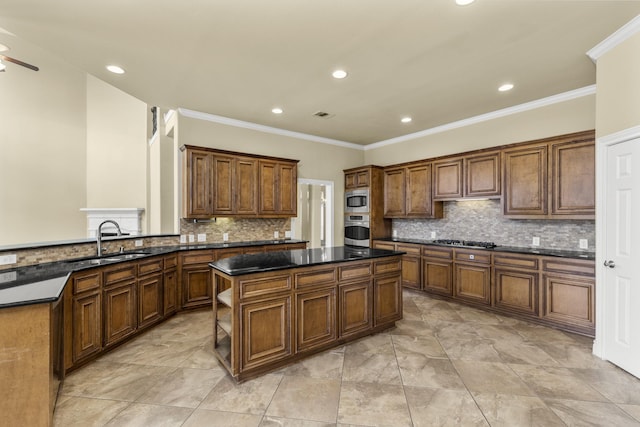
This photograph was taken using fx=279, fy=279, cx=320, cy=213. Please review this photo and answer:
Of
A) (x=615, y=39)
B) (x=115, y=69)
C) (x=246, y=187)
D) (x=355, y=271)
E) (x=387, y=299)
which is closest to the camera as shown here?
(x=615, y=39)

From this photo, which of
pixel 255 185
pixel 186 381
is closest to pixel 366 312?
pixel 186 381

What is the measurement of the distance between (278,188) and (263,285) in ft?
9.02

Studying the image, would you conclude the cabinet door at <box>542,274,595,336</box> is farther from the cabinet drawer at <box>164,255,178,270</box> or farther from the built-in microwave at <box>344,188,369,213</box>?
the cabinet drawer at <box>164,255,178,270</box>

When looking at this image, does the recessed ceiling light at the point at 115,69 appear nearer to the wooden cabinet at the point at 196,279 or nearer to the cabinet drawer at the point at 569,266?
the wooden cabinet at the point at 196,279

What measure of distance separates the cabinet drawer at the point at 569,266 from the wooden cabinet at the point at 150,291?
486cm

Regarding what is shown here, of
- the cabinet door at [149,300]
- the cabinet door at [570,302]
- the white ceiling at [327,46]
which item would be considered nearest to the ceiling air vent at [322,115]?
the white ceiling at [327,46]

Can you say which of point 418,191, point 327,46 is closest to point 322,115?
point 327,46

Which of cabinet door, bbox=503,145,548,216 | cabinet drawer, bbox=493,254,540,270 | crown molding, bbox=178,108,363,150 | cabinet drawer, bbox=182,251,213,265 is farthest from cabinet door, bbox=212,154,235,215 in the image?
cabinet door, bbox=503,145,548,216

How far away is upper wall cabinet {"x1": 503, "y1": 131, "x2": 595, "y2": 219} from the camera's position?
11.0 ft

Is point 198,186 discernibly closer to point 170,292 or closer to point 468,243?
point 170,292

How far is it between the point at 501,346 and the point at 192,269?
3949mm

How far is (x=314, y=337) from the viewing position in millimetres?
2734

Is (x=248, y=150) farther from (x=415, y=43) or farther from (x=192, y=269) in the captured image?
(x=415, y=43)

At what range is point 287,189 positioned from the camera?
198 inches
